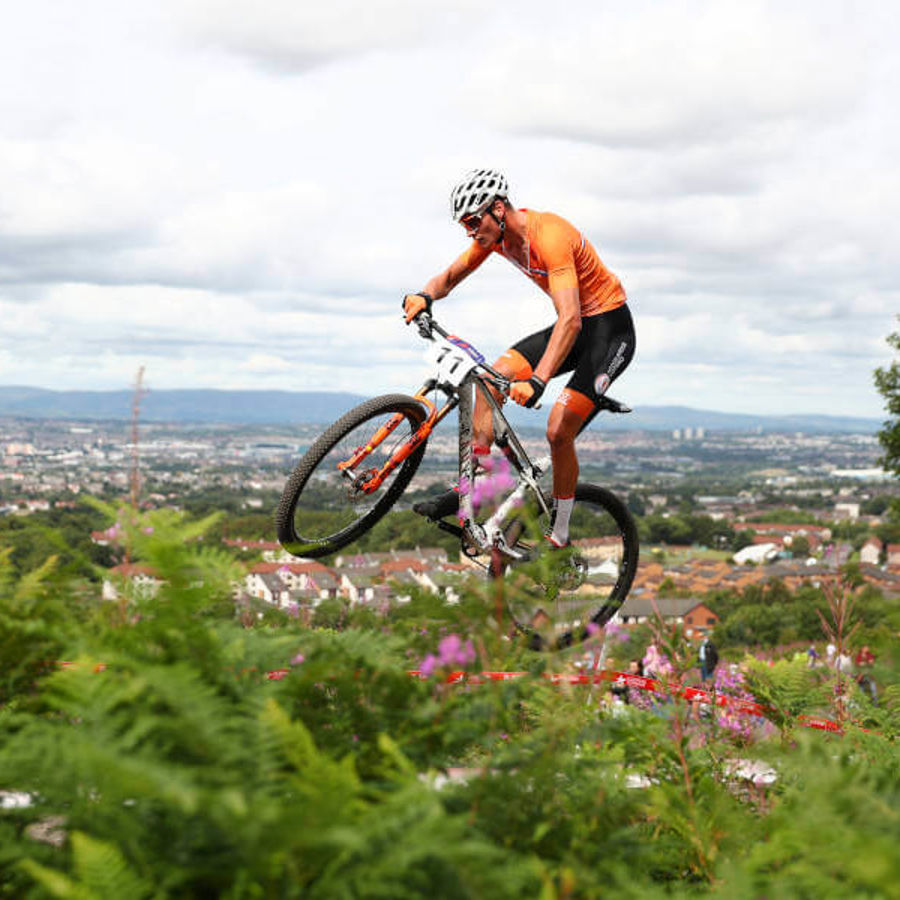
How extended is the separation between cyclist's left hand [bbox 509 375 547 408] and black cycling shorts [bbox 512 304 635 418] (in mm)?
537

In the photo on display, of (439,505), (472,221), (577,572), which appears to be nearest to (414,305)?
(472,221)

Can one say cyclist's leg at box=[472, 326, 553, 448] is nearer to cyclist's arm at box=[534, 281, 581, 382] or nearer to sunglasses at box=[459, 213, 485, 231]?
cyclist's arm at box=[534, 281, 581, 382]

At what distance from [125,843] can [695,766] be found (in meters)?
2.17

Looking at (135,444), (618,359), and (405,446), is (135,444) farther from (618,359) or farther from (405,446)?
(618,359)

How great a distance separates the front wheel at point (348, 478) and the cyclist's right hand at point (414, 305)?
726 millimetres

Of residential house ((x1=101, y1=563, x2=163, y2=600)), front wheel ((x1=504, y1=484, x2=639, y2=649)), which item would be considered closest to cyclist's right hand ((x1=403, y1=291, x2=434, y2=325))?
front wheel ((x1=504, y1=484, x2=639, y2=649))

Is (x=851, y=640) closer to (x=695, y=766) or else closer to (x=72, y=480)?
(x=695, y=766)

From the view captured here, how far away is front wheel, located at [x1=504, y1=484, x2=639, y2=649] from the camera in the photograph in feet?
7.33

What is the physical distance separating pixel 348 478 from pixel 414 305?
137 cm

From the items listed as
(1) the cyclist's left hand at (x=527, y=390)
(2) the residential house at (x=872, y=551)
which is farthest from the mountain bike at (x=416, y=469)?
(2) the residential house at (x=872, y=551)

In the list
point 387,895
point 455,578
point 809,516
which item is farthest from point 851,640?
point 809,516

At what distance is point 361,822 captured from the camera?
1.68 m

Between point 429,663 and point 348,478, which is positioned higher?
point 348,478

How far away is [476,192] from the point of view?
6.13 meters
